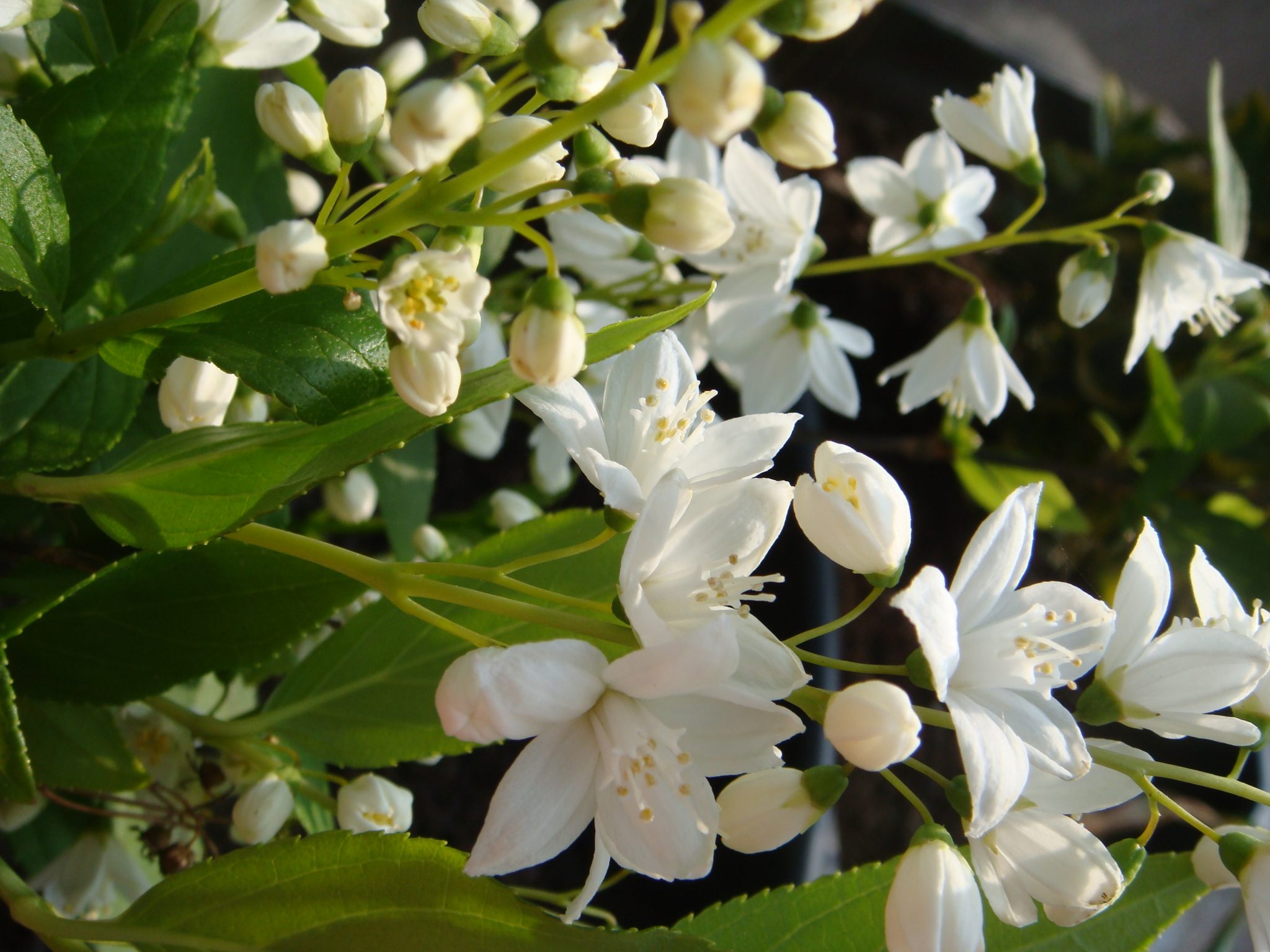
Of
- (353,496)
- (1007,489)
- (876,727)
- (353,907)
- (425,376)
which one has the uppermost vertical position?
(425,376)

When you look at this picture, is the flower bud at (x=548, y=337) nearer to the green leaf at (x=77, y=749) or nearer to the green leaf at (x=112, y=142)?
the green leaf at (x=112, y=142)

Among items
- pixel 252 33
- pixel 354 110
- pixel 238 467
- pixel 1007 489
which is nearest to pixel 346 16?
pixel 252 33

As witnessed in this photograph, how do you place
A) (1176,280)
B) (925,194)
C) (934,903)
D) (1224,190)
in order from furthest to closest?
1. (1224,190)
2. (925,194)
3. (1176,280)
4. (934,903)

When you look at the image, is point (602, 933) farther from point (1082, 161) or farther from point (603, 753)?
point (1082, 161)

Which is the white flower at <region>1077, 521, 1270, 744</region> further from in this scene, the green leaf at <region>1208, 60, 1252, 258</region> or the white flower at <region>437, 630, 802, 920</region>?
the green leaf at <region>1208, 60, 1252, 258</region>

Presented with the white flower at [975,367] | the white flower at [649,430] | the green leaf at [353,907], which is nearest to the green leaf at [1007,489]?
the white flower at [975,367]

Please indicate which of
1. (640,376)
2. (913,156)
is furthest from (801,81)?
(640,376)

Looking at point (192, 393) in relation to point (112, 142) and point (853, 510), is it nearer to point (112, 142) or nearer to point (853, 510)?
point (112, 142)
